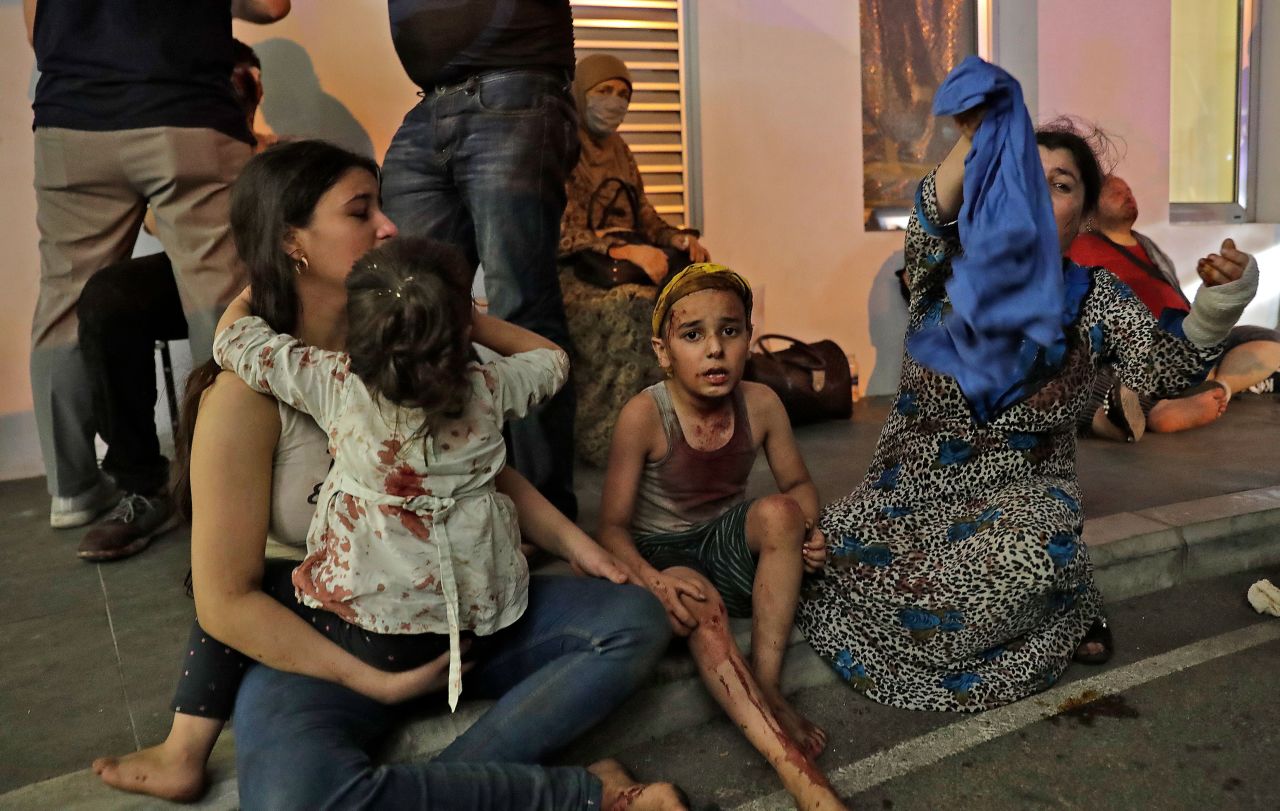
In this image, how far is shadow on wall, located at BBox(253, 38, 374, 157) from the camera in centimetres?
426

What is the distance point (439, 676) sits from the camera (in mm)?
1729

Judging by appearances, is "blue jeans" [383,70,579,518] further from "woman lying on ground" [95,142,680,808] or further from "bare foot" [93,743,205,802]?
"bare foot" [93,743,205,802]

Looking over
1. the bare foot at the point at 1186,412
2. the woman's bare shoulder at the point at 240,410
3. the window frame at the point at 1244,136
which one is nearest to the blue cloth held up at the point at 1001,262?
the woman's bare shoulder at the point at 240,410

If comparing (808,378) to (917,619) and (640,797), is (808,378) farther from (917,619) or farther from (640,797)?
(640,797)

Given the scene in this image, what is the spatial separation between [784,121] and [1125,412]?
2.37m

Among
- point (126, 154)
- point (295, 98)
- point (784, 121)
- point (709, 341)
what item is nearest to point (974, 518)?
point (709, 341)

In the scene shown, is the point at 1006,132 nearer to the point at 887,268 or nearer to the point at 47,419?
the point at 47,419

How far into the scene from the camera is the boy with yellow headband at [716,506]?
2.00 m

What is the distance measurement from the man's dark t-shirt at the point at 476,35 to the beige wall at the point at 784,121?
6.25 ft

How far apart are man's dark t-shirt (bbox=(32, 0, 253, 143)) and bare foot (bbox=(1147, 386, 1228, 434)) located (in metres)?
4.21

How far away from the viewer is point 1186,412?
4.66 metres

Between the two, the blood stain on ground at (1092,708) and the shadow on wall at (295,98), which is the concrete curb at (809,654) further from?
the shadow on wall at (295,98)

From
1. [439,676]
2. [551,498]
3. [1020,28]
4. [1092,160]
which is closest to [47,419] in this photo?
[551,498]

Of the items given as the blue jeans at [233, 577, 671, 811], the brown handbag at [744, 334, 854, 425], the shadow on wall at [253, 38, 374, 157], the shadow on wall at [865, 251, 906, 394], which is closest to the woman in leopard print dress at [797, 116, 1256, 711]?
the blue jeans at [233, 577, 671, 811]
